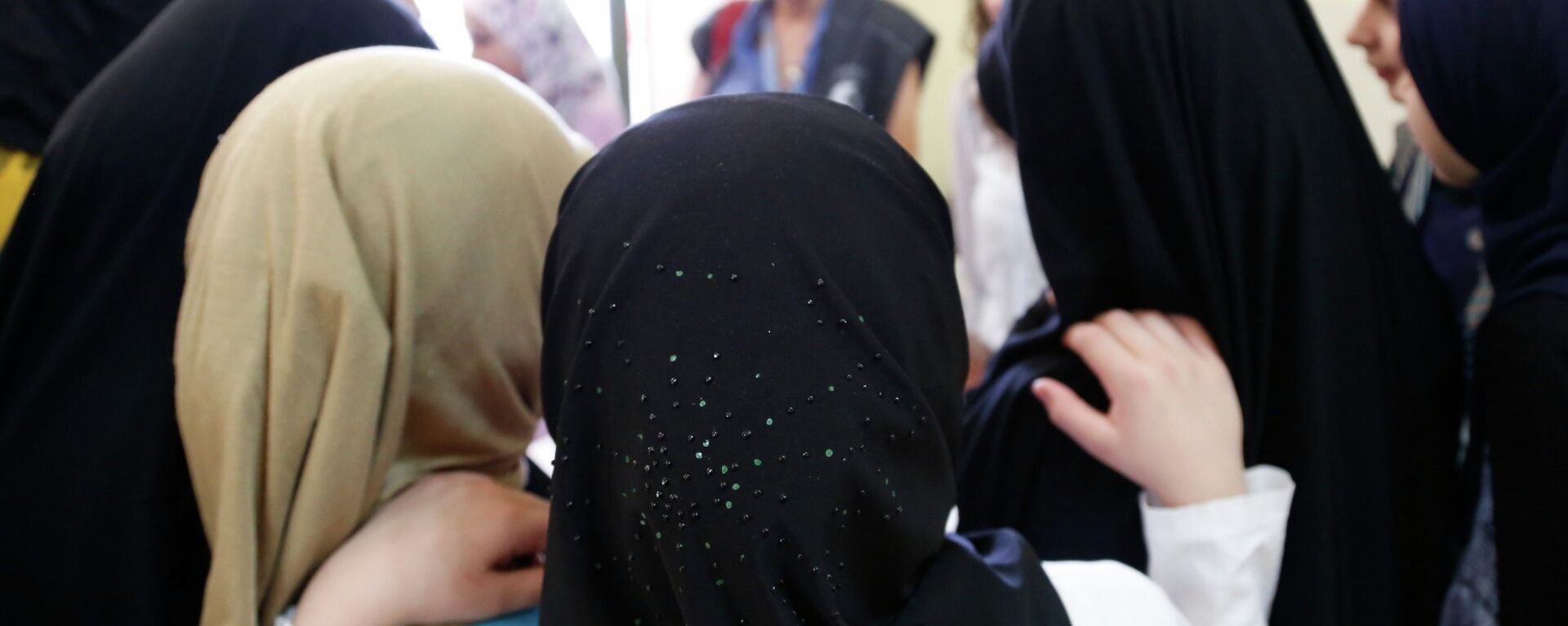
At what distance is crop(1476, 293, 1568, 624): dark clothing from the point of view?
2.43ft

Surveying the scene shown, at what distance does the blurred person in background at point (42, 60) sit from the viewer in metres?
1.08

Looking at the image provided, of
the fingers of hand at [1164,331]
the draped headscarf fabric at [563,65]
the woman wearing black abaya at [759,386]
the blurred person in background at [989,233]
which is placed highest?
the woman wearing black abaya at [759,386]

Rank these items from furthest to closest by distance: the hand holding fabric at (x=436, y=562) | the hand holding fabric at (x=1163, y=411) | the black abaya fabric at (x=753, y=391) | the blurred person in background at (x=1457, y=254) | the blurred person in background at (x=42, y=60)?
the blurred person in background at (x=42, y=60)
the blurred person in background at (x=1457, y=254)
the hand holding fabric at (x=1163, y=411)
the hand holding fabric at (x=436, y=562)
the black abaya fabric at (x=753, y=391)

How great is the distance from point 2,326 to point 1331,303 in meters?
1.04

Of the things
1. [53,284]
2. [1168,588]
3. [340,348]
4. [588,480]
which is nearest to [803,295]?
[588,480]

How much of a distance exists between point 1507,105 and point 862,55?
132 centimetres

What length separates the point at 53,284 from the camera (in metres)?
0.74

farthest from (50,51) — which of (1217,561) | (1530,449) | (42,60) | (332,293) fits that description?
(1530,449)

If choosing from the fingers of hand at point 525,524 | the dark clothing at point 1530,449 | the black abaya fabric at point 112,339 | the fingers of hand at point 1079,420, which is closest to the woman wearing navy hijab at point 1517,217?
the dark clothing at point 1530,449

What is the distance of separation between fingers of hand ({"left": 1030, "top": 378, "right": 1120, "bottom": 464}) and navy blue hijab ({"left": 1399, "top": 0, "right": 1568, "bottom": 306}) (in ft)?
1.15

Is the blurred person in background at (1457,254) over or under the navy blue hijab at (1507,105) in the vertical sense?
under

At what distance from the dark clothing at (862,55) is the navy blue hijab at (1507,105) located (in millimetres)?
1180

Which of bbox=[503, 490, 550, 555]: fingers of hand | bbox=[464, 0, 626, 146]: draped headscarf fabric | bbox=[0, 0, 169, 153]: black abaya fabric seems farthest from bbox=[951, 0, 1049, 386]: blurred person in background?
bbox=[0, 0, 169, 153]: black abaya fabric

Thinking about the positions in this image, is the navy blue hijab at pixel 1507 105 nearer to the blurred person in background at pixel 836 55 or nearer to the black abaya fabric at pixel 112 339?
the black abaya fabric at pixel 112 339
